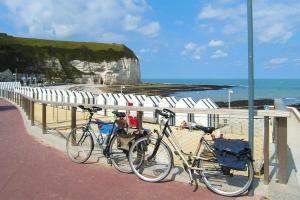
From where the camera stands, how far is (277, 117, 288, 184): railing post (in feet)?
18.3

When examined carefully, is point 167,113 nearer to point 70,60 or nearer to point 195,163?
point 195,163

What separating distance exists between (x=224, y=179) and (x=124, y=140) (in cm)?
181

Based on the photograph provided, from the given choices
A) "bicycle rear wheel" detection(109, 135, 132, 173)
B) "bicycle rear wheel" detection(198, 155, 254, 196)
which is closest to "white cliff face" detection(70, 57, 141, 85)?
"bicycle rear wheel" detection(109, 135, 132, 173)

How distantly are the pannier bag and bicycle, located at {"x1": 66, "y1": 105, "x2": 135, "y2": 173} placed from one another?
0.17 feet

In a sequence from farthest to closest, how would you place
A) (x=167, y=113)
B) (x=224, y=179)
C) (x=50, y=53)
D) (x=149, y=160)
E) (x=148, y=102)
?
(x=50, y=53), (x=148, y=102), (x=149, y=160), (x=167, y=113), (x=224, y=179)

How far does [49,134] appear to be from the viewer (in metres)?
11.5

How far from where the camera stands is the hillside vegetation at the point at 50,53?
11000 cm

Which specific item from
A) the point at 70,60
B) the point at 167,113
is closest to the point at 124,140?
the point at 167,113

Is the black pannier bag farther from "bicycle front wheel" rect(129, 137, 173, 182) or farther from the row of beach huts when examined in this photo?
the row of beach huts

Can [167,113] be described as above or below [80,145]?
above

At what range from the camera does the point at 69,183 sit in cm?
637

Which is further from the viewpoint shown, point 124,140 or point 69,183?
point 124,140

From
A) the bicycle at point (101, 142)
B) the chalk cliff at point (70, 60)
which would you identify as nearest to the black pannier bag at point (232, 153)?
the bicycle at point (101, 142)

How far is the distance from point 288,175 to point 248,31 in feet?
7.08
